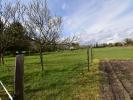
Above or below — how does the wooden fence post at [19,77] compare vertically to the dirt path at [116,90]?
above

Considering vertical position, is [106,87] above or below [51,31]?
below

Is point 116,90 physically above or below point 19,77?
below

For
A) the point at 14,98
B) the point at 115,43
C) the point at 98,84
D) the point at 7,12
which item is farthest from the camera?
the point at 115,43

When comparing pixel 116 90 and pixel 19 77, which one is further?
pixel 116 90

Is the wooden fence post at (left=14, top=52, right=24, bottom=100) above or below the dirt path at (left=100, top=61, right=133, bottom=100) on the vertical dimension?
above

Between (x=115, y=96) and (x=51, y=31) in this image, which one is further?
(x=51, y=31)

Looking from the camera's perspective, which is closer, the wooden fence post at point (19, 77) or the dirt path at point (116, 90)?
the wooden fence post at point (19, 77)

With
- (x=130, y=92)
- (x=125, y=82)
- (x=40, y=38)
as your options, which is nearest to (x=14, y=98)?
(x=130, y=92)

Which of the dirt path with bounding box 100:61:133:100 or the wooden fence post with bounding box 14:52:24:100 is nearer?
the wooden fence post with bounding box 14:52:24:100

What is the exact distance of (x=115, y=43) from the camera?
9406 centimetres

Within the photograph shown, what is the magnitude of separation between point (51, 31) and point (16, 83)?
76.0 ft

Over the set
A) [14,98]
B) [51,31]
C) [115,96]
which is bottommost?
[115,96]

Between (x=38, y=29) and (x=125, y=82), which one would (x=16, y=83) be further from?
(x=38, y=29)

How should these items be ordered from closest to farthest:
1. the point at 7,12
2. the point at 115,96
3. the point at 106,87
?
the point at 115,96 < the point at 106,87 < the point at 7,12
